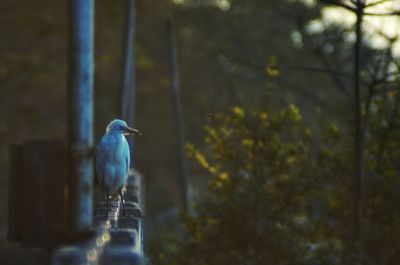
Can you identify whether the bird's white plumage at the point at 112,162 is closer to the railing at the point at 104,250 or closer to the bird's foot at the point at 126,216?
the bird's foot at the point at 126,216

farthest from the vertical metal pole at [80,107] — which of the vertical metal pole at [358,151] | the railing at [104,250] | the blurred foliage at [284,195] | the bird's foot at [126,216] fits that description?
the vertical metal pole at [358,151]

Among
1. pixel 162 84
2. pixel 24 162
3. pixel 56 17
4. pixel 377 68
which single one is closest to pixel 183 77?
Answer: pixel 162 84

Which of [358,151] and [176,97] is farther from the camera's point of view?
[176,97]

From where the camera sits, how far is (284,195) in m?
15.4

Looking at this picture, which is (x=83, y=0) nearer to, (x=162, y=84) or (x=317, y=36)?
(x=317, y=36)

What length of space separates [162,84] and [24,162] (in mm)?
34108

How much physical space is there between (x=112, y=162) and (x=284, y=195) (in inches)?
173

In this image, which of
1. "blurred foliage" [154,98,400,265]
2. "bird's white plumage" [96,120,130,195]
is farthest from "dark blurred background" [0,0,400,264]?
"bird's white plumage" [96,120,130,195]

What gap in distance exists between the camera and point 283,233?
1491 centimetres

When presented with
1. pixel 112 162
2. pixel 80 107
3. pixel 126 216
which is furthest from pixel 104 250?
pixel 112 162

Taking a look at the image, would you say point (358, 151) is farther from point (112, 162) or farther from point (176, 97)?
point (176, 97)

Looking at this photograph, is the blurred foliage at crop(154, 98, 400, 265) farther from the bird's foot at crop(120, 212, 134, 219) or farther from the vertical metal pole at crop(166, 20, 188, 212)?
the vertical metal pole at crop(166, 20, 188, 212)

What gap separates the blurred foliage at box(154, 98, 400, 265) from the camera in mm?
14969

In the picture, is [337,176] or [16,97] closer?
[337,176]
